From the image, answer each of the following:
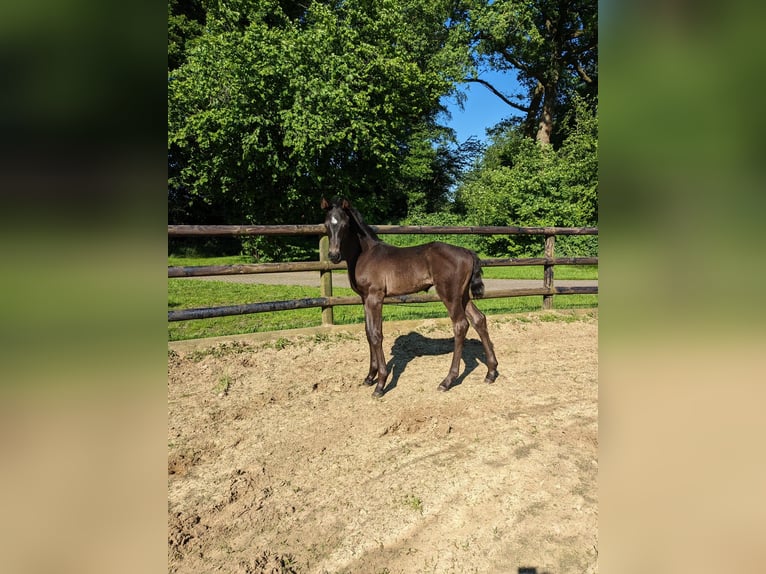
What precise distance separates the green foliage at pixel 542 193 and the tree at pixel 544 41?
2.63 m

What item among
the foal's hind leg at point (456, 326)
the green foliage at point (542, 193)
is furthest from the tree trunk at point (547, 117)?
the foal's hind leg at point (456, 326)

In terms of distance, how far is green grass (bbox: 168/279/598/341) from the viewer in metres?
5.71

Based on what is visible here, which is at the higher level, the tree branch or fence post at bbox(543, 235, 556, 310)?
the tree branch

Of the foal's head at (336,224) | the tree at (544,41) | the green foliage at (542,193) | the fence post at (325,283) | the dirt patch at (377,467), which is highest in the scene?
the tree at (544,41)

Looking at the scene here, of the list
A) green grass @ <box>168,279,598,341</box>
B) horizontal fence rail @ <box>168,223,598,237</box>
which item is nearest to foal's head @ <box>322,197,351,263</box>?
horizontal fence rail @ <box>168,223,598,237</box>

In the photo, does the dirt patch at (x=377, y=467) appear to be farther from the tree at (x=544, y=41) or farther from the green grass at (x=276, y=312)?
the tree at (x=544, y=41)

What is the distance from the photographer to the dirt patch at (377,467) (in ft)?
5.72

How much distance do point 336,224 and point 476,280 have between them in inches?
51.0

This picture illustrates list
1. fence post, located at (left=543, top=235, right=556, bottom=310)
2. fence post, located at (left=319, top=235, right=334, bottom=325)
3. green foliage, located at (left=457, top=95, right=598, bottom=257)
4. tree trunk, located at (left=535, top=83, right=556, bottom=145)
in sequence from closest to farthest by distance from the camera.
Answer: fence post, located at (left=319, top=235, right=334, bottom=325)
fence post, located at (left=543, top=235, right=556, bottom=310)
green foliage, located at (left=457, top=95, right=598, bottom=257)
tree trunk, located at (left=535, top=83, right=556, bottom=145)

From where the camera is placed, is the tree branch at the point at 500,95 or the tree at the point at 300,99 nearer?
the tree at the point at 300,99

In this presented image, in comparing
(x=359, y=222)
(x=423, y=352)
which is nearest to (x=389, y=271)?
(x=359, y=222)

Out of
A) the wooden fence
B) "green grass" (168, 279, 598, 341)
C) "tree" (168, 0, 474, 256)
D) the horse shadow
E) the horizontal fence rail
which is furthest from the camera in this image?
"tree" (168, 0, 474, 256)

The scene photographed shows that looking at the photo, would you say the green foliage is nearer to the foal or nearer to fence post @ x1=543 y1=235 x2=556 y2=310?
fence post @ x1=543 y1=235 x2=556 y2=310
